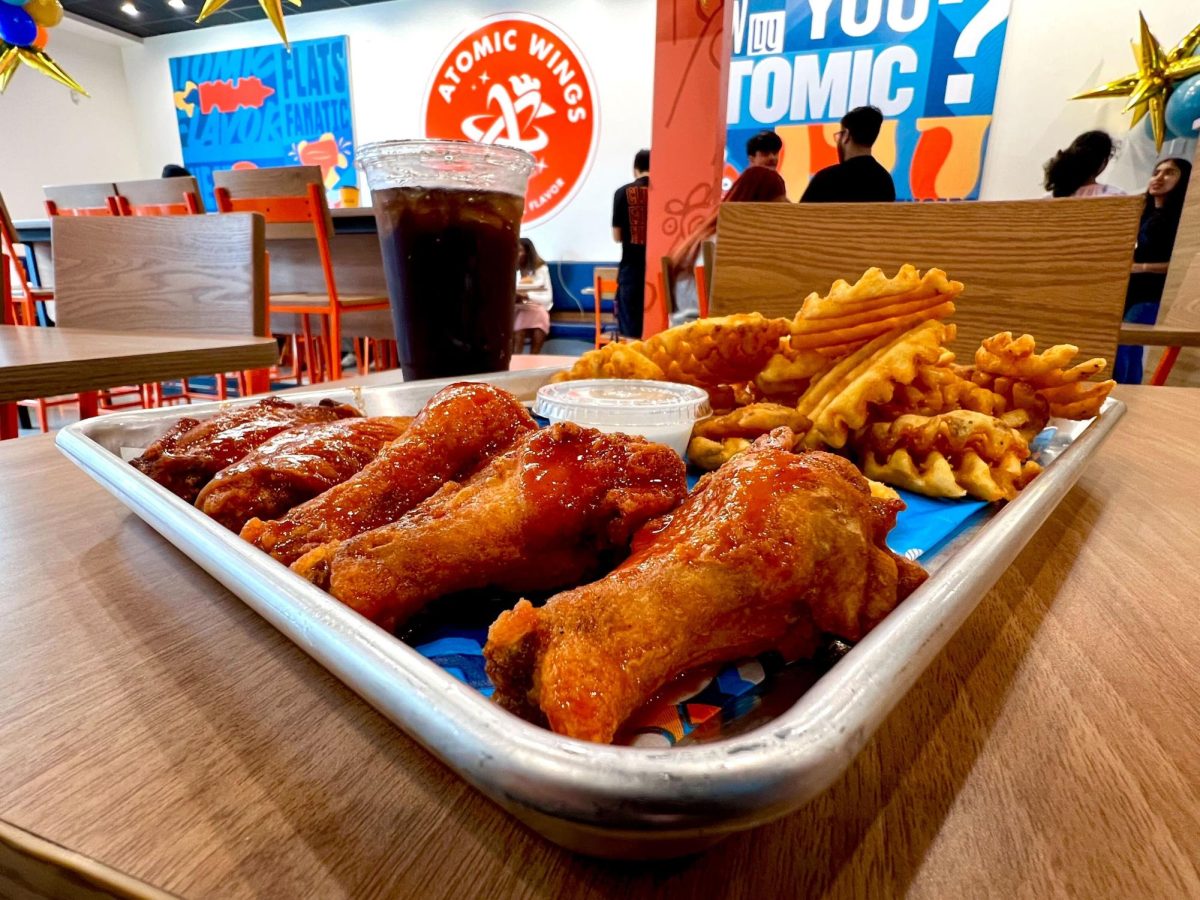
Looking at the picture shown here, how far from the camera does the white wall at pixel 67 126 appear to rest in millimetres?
10570

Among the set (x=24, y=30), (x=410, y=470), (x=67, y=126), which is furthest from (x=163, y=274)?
(x=67, y=126)

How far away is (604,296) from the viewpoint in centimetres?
868

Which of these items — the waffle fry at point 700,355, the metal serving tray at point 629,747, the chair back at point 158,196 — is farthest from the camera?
the chair back at point 158,196

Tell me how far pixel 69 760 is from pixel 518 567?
1.17 feet

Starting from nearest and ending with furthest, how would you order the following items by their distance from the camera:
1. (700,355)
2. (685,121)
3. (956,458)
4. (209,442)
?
(209,442), (956,458), (700,355), (685,121)

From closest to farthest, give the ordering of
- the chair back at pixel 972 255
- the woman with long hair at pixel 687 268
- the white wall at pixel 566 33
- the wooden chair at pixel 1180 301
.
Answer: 1. the chair back at pixel 972 255
2. the wooden chair at pixel 1180 301
3. the woman with long hair at pixel 687 268
4. the white wall at pixel 566 33

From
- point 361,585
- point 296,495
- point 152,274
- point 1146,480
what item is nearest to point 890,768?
point 361,585

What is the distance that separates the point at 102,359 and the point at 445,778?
1598 millimetres

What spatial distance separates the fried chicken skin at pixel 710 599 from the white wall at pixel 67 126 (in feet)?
46.9

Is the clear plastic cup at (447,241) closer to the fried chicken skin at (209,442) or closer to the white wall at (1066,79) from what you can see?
the fried chicken skin at (209,442)

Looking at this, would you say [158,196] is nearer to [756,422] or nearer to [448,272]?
[448,272]

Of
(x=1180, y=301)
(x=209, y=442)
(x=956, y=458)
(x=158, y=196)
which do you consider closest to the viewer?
(x=209, y=442)

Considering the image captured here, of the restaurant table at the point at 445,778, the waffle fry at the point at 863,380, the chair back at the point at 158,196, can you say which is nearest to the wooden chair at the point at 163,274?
the restaurant table at the point at 445,778

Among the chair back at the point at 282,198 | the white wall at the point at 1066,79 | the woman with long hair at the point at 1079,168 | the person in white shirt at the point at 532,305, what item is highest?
the white wall at the point at 1066,79
